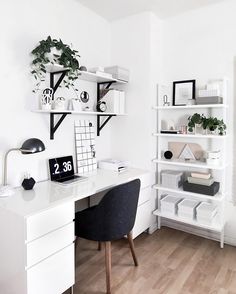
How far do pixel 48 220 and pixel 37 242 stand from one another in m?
0.14

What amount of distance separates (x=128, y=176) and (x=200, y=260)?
101 centimetres

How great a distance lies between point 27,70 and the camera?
80.4 inches

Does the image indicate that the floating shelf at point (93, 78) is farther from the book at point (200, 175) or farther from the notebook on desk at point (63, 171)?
the book at point (200, 175)

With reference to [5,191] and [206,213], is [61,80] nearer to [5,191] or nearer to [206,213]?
[5,191]

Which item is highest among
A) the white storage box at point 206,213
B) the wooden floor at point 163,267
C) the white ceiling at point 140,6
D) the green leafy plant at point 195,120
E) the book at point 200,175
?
the white ceiling at point 140,6

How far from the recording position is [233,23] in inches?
95.9

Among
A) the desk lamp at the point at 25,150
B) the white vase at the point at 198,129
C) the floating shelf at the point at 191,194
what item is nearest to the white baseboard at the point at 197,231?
the floating shelf at the point at 191,194

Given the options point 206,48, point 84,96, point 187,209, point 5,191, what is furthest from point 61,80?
point 187,209

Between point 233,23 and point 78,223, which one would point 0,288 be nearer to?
point 78,223

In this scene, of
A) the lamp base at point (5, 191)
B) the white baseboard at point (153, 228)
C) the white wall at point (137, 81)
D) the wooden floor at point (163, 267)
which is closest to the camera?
the lamp base at point (5, 191)

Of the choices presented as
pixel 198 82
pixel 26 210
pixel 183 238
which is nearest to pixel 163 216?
pixel 183 238

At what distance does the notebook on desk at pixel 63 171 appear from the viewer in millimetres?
2230

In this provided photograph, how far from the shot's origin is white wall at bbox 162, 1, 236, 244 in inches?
97.3

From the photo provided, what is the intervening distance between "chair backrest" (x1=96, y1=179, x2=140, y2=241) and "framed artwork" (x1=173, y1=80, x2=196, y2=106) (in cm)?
120
